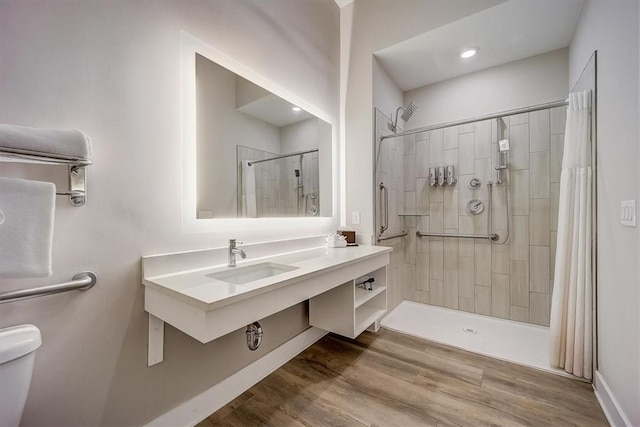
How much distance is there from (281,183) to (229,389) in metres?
1.37

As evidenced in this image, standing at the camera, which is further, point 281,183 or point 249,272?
point 281,183

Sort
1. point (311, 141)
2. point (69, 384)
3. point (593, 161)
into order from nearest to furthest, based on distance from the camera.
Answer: point (69, 384), point (593, 161), point (311, 141)

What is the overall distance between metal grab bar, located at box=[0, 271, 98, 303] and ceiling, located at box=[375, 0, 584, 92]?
2744 mm

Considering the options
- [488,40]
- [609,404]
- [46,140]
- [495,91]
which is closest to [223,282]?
[46,140]

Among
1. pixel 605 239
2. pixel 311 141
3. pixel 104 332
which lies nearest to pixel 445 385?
pixel 605 239

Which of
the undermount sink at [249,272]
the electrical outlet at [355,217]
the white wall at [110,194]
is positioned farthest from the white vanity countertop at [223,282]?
the electrical outlet at [355,217]

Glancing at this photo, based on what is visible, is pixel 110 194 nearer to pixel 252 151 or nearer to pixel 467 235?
pixel 252 151

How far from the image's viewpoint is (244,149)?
66.8 inches

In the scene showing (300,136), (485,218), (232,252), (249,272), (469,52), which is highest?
(469,52)

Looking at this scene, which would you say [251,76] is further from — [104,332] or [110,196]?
[104,332]

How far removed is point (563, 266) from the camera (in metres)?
1.74

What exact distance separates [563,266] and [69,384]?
8.92ft

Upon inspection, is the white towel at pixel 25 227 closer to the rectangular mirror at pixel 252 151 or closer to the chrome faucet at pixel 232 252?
the rectangular mirror at pixel 252 151

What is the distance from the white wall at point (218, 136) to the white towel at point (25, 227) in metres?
0.63
